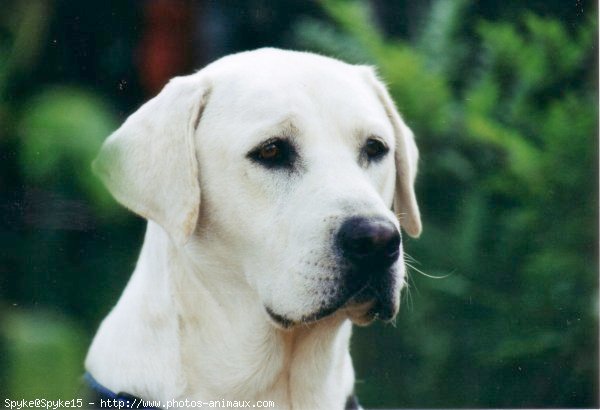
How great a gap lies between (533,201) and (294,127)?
242 centimetres

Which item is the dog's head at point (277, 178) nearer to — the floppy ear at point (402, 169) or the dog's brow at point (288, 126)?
the dog's brow at point (288, 126)

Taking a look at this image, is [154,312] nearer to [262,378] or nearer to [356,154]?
[262,378]

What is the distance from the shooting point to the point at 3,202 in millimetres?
4480

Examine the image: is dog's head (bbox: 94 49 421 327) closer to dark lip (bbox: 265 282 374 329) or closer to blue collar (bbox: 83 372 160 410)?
dark lip (bbox: 265 282 374 329)

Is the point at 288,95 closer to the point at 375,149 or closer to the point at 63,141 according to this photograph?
the point at 375,149

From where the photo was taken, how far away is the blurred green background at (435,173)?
4488 millimetres

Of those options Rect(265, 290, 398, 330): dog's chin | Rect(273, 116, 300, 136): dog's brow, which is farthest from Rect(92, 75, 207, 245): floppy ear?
Rect(265, 290, 398, 330): dog's chin

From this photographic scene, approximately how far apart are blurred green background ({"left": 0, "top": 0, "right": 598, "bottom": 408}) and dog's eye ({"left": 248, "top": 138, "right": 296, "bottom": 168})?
203 cm

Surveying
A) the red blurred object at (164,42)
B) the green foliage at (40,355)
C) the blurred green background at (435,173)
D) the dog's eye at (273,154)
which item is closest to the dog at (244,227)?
the dog's eye at (273,154)

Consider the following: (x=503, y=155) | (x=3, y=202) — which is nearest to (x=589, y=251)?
(x=503, y=155)

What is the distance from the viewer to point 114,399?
8.44 feet

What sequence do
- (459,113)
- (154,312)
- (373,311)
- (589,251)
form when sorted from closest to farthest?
(373,311) < (154,312) < (589,251) < (459,113)

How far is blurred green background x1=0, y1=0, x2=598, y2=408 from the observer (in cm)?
449

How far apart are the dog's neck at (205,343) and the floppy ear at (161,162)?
0.54 ft
